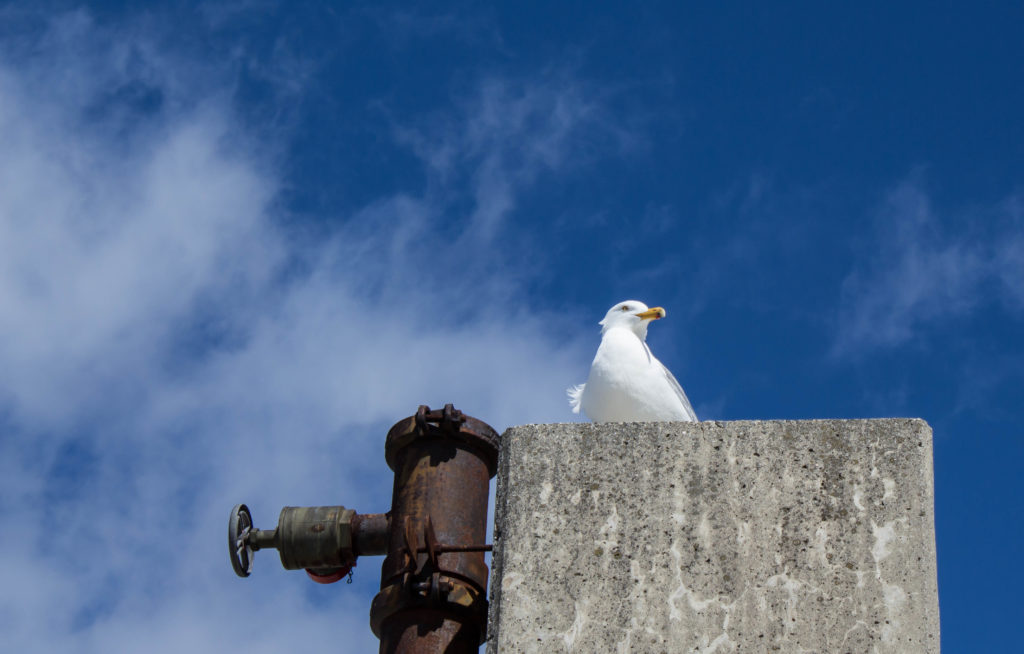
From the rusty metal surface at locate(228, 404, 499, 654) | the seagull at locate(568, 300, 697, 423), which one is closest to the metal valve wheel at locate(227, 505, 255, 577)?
the rusty metal surface at locate(228, 404, 499, 654)

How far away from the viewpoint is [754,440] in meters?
3.73

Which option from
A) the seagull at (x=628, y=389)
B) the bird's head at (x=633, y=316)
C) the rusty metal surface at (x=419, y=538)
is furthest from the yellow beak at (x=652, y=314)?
the rusty metal surface at (x=419, y=538)

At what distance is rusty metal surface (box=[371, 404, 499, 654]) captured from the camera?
3.80 metres

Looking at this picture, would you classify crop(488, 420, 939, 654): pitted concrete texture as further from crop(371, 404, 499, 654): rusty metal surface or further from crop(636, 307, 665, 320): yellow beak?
crop(636, 307, 665, 320): yellow beak

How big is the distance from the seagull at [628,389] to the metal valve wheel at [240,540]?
1752mm

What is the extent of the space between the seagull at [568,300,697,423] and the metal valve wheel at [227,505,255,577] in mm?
1752

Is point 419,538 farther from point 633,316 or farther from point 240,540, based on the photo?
point 633,316

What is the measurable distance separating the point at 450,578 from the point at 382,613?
0.77 feet

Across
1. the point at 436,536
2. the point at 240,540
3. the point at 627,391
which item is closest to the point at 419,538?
the point at 436,536

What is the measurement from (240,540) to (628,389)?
1.96 metres

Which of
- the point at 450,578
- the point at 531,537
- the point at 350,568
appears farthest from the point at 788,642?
the point at 350,568

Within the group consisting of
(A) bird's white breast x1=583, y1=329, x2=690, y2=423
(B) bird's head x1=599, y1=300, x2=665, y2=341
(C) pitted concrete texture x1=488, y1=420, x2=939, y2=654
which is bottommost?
(C) pitted concrete texture x1=488, y1=420, x2=939, y2=654

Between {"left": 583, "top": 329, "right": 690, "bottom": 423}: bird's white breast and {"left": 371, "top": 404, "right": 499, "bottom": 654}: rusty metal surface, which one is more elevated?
{"left": 583, "top": 329, "right": 690, "bottom": 423}: bird's white breast

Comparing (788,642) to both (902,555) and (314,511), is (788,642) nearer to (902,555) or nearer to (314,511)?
(902,555)
